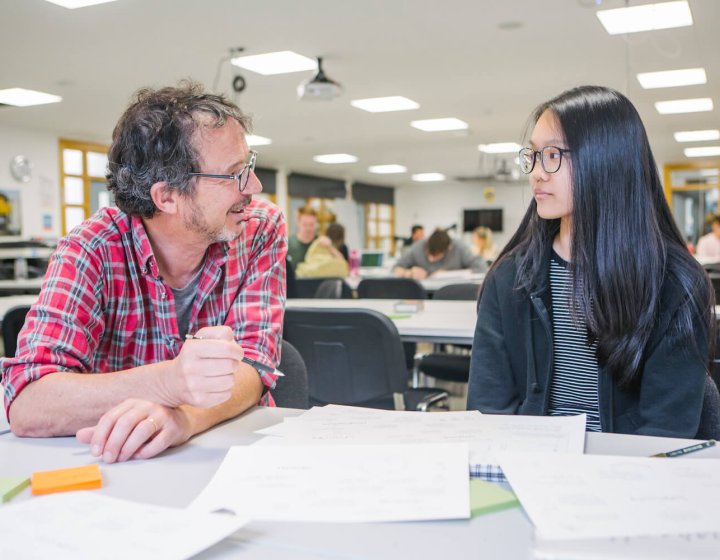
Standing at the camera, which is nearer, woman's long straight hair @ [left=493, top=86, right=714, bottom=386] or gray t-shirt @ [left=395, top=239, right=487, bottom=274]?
woman's long straight hair @ [left=493, top=86, right=714, bottom=386]

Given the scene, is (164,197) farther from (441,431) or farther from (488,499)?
(488,499)

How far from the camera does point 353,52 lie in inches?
247

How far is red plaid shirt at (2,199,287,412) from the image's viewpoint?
1.30 meters

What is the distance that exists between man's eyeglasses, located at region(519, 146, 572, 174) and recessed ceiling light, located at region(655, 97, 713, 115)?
8.05 metres

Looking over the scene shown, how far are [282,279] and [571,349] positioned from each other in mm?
669

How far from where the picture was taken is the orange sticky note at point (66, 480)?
34.3 inches

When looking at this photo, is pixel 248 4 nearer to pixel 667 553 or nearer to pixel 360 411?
pixel 360 411

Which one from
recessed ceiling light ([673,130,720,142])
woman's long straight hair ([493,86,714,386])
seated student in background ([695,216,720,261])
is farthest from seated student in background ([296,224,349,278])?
recessed ceiling light ([673,130,720,142])

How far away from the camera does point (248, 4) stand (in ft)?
16.4

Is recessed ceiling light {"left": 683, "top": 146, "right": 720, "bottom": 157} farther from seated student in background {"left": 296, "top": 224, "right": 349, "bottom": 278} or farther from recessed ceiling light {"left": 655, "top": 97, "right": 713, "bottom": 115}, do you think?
seated student in background {"left": 296, "top": 224, "right": 349, "bottom": 278}

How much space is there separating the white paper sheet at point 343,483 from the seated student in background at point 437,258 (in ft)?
17.9

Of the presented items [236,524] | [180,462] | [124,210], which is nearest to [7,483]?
[180,462]

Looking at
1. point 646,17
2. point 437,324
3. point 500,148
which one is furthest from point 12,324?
point 500,148

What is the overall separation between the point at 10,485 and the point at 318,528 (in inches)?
16.2
